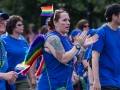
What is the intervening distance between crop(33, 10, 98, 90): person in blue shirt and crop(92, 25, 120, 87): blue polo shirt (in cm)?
29

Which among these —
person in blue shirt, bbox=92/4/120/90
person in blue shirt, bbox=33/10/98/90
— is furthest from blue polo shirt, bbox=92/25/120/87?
person in blue shirt, bbox=33/10/98/90

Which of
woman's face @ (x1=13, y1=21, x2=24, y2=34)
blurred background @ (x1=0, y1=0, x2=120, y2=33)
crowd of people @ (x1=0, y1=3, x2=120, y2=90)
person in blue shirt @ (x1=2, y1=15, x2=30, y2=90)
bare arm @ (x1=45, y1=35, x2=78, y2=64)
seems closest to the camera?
bare arm @ (x1=45, y1=35, x2=78, y2=64)

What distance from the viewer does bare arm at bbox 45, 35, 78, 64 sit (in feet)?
23.9

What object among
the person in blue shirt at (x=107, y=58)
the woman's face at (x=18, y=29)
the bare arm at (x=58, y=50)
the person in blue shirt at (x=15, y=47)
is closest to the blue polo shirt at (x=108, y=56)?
the person in blue shirt at (x=107, y=58)

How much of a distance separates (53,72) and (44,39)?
50 centimetres

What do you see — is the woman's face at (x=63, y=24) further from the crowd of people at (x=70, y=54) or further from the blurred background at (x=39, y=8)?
the blurred background at (x=39, y=8)

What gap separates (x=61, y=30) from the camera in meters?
7.66

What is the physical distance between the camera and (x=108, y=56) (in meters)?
7.85

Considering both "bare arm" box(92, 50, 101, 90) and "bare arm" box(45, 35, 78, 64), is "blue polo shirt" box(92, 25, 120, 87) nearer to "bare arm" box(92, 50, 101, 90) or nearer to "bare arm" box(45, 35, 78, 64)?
"bare arm" box(92, 50, 101, 90)

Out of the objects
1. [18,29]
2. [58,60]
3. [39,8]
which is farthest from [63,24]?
[39,8]

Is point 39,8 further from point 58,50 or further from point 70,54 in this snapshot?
point 70,54

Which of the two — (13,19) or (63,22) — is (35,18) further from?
(63,22)

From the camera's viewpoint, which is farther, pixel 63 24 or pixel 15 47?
pixel 15 47

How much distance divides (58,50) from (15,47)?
2164 millimetres
